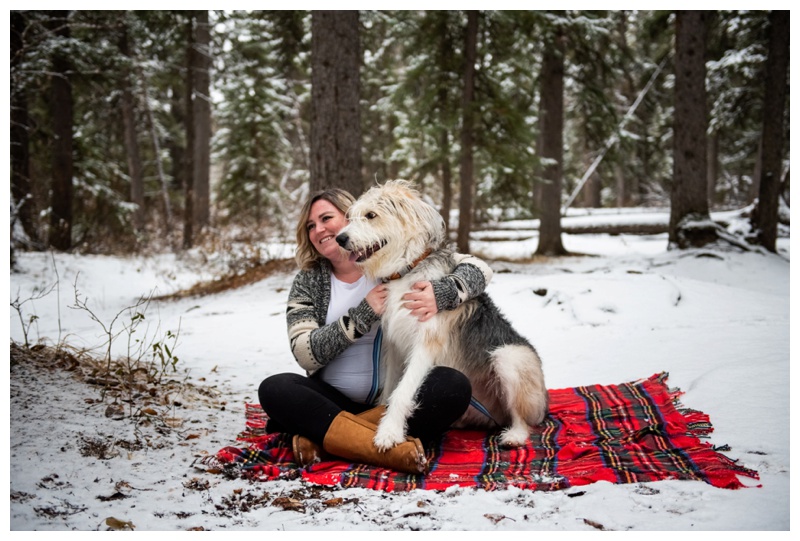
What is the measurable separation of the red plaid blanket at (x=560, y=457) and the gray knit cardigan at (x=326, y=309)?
0.54m

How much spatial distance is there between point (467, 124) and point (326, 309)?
7060 mm

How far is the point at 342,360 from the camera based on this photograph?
3.24 meters

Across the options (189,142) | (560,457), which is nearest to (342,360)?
(560,457)

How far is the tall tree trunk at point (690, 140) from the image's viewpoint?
964 centimetres

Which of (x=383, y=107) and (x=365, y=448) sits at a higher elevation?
Answer: (x=383, y=107)

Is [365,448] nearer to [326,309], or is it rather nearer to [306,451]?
[306,451]

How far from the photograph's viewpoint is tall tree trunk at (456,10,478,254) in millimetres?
9539

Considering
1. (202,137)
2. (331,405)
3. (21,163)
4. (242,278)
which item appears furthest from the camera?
(202,137)

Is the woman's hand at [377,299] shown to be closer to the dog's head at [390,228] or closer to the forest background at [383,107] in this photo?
the dog's head at [390,228]

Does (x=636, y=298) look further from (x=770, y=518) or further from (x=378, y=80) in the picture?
(x=378, y=80)

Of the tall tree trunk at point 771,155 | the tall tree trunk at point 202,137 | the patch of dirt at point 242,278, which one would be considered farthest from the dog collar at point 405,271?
the tall tree trunk at point 202,137

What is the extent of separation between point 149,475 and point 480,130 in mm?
8470

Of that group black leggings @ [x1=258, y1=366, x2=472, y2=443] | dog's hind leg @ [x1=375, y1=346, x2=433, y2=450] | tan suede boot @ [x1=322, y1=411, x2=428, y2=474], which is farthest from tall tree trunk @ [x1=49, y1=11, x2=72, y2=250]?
dog's hind leg @ [x1=375, y1=346, x2=433, y2=450]

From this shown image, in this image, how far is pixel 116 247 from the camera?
10.4 m
